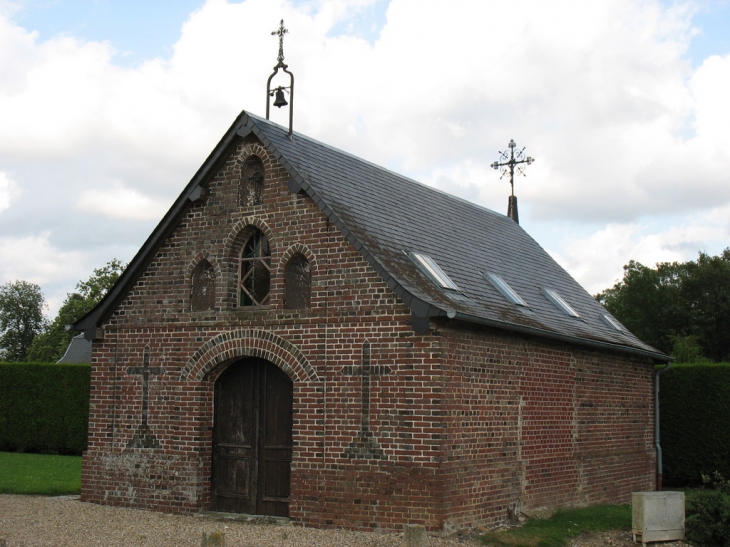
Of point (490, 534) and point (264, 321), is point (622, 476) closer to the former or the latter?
point (490, 534)

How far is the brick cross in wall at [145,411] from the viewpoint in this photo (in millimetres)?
14578

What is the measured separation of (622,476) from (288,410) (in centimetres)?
811

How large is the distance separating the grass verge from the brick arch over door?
3.58m

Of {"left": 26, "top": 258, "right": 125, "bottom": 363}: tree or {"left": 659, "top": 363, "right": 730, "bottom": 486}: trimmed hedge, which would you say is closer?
{"left": 659, "top": 363, "right": 730, "bottom": 486}: trimmed hedge

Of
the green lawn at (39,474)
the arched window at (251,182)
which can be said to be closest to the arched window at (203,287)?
the arched window at (251,182)

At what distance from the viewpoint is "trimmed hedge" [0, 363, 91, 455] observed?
27969mm

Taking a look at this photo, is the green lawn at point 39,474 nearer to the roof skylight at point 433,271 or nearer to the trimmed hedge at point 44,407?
the trimmed hedge at point 44,407

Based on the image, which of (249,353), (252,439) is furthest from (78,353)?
(249,353)

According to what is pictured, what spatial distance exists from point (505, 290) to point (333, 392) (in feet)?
14.5

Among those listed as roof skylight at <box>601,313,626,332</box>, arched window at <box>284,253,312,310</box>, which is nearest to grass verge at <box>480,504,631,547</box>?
arched window at <box>284,253,312,310</box>

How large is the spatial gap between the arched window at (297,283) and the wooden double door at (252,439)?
117 cm

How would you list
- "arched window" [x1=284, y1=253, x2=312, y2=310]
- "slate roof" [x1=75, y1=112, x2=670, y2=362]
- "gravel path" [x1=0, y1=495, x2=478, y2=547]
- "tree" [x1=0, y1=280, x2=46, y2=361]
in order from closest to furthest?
"gravel path" [x1=0, y1=495, x2=478, y2=547]
"slate roof" [x1=75, y1=112, x2=670, y2=362]
"arched window" [x1=284, y1=253, x2=312, y2=310]
"tree" [x1=0, y1=280, x2=46, y2=361]

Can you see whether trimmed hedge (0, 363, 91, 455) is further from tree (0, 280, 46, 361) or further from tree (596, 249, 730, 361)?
tree (0, 280, 46, 361)

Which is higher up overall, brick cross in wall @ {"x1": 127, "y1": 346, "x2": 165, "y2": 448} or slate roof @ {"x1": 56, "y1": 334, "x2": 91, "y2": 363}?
slate roof @ {"x1": 56, "y1": 334, "x2": 91, "y2": 363}
